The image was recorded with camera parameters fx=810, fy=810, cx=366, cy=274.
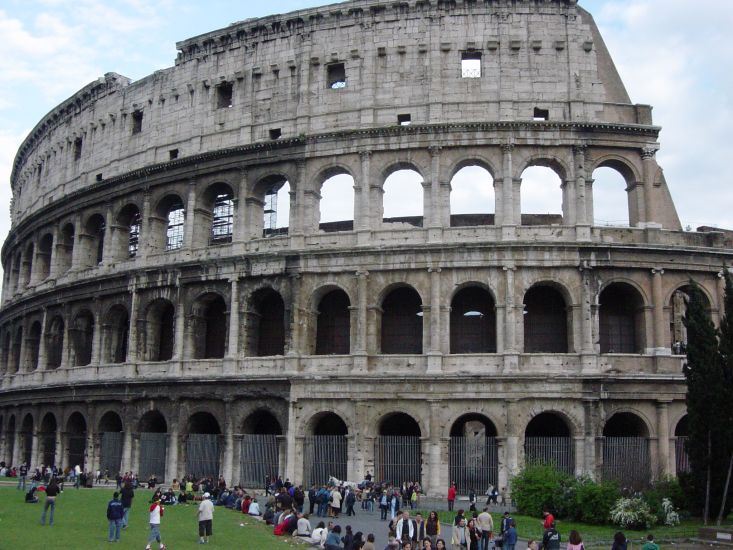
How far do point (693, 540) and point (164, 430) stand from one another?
70.0 feet

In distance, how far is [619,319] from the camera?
28.7m

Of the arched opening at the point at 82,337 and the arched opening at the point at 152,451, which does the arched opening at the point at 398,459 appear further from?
the arched opening at the point at 82,337

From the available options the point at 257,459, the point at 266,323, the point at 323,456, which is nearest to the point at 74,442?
the point at 257,459

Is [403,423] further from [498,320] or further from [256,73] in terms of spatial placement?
[256,73]

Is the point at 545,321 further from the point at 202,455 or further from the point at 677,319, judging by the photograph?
the point at 202,455

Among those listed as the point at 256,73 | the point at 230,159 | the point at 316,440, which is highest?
the point at 256,73

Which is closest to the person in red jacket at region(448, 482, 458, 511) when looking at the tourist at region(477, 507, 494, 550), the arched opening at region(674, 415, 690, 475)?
the tourist at region(477, 507, 494, 550)

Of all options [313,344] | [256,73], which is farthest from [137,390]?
[256,73]

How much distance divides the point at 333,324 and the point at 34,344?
18005 mm

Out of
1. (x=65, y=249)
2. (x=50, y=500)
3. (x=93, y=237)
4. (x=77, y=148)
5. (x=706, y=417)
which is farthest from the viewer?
(x=77, y=148)

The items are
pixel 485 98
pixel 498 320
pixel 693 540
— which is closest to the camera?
pixel 693 540

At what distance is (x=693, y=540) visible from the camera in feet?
62.3

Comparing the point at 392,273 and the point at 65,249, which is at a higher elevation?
the point at 65,249

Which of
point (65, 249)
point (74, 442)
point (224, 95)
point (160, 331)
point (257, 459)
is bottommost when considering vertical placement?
point (257, 459)
